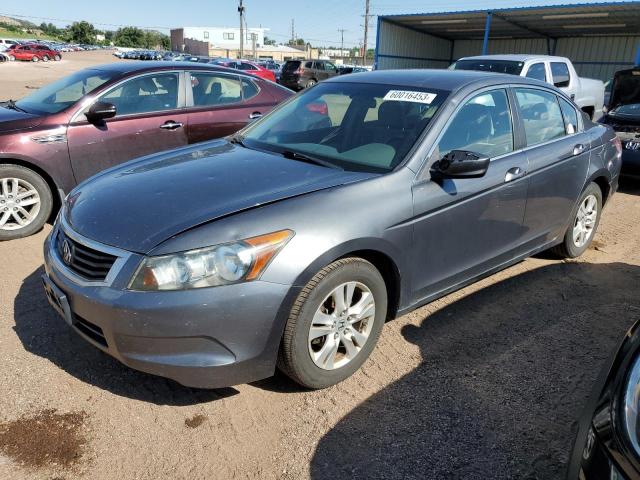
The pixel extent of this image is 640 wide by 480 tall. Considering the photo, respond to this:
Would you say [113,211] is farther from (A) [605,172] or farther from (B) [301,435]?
(A) [605,172]

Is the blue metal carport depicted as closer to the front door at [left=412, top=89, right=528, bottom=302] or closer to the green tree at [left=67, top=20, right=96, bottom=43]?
the front door at [left=412, top=89, right=528, bottom=302]

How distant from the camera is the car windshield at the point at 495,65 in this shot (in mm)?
10531

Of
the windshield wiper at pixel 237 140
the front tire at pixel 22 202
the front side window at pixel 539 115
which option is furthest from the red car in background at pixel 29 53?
the front side window at pixel 539 115

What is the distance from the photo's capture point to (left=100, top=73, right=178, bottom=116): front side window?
18.0ft

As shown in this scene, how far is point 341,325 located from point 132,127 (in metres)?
3.71

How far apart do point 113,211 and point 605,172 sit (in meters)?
4.14

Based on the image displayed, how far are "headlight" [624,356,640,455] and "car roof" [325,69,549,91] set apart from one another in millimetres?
2230

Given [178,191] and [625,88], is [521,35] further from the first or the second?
[178,191]

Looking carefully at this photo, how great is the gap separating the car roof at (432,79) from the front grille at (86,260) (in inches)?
88.1

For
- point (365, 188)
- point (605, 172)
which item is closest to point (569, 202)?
point (605, 172)

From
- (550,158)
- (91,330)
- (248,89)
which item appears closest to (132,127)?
(248,89)

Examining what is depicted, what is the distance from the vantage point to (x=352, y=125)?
3.58 m

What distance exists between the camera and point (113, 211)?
2762mm

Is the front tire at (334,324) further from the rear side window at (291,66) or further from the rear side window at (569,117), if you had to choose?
the rear side window at (291,66)
